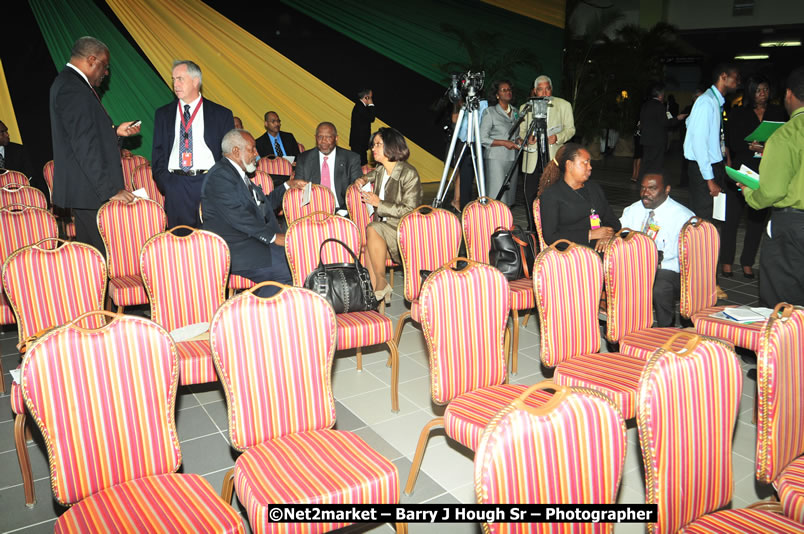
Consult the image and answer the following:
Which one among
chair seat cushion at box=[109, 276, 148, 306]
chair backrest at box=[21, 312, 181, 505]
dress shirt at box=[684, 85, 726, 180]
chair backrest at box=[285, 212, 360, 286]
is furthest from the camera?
dress shirt at box=[684, 85, 726, 180]

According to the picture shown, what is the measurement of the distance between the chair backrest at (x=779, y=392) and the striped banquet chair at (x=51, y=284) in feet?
9.15

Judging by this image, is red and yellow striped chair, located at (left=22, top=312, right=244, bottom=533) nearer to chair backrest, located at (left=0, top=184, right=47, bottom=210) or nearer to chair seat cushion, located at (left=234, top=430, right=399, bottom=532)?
chair seat cushion, located at (left=234, top=430, right=399, bottom=532)

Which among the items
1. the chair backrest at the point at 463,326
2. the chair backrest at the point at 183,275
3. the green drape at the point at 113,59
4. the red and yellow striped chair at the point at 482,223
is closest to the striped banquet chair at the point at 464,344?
the chair backrest at the point at 463,326

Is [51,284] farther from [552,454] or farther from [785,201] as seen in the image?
[785,201]

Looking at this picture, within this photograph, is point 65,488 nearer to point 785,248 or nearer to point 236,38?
point 785,248

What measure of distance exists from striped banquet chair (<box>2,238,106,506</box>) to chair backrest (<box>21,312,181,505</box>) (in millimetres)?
1093

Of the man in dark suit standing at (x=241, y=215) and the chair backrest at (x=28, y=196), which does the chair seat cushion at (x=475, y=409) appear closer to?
the man in dark suit standing at (x=241, y=215)

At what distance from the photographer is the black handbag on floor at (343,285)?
3.12m

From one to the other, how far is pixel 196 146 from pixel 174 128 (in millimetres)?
189

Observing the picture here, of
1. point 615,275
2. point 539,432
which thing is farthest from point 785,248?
point 539,432

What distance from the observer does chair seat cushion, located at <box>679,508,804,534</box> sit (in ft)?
5.57

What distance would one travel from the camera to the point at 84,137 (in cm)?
357

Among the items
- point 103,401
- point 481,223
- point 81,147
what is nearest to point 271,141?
point 81,147

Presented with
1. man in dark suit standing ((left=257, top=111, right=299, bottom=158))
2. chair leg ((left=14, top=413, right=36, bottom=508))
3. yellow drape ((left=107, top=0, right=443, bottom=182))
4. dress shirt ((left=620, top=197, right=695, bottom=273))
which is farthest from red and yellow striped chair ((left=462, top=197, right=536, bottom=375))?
yellow drape ((left=107, top=0, right=443, bottom=182))
